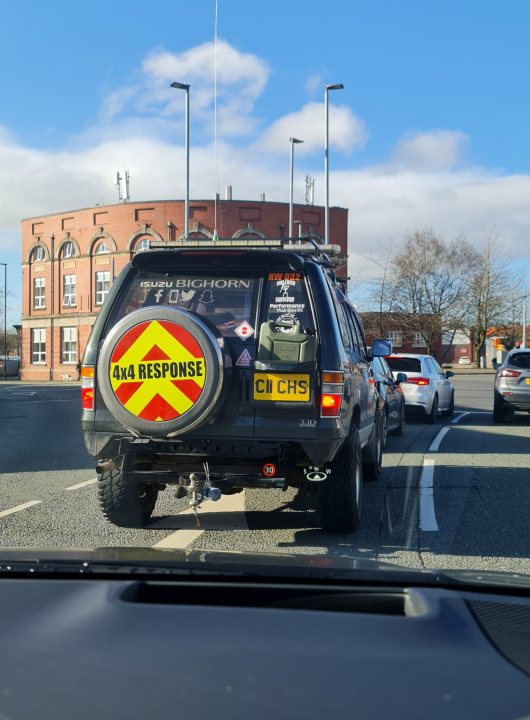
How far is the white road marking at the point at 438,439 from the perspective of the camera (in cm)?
1280

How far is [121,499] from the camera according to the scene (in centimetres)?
666

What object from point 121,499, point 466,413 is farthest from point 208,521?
point 466,413

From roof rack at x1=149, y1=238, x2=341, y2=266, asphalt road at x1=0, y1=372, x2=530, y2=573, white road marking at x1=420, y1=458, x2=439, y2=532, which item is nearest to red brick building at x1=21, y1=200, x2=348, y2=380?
asphalt road at x1=0, y1=372, x2=530, y2=573

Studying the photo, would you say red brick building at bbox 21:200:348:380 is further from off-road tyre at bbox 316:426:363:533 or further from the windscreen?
off-road tyre at bbox 316:426:363:533

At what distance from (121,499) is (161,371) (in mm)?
1390

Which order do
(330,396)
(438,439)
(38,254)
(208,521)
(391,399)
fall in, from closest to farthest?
(330,396)
(208,521)
(391,399)
(438,439)
(38,254)

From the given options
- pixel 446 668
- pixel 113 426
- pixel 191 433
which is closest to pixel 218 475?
pixel 191 433

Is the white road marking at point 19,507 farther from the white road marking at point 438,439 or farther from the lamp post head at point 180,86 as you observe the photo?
the lamp post head at point 180,86

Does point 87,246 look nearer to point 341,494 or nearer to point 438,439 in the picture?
point 438,439

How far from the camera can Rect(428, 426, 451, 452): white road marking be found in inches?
504

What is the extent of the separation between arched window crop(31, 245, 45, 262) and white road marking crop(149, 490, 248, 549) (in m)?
58.0

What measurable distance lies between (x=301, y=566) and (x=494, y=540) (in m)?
4.23

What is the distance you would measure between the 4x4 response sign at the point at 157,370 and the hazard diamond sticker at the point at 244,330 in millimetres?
488

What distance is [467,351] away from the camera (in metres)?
108
